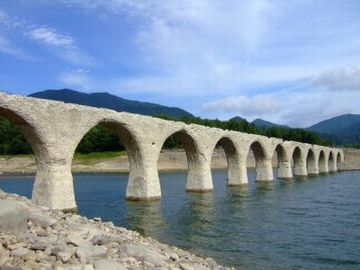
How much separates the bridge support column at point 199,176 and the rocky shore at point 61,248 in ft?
77.6

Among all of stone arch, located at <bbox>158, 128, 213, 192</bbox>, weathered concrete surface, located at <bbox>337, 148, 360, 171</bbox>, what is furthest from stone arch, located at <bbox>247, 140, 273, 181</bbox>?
weathered concrete surface, located at <bbox>337, 148, 360, 171</bbox>

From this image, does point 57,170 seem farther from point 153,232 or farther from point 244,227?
point 244,227

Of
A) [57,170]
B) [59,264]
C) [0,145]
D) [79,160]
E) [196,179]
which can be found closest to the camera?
[59,264]

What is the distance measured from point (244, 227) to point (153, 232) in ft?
12.8

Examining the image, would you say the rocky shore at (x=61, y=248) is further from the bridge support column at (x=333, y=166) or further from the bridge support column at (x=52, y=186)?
the bridge support column at (x=333, y=166)

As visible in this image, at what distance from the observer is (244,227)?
64.4 ft

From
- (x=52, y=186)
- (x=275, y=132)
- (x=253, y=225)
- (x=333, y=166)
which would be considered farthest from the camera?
(x=275, y=132)

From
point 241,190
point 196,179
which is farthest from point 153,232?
point 241,190

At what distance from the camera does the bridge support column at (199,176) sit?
34.9 metres

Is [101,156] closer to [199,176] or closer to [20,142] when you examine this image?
[20,142]

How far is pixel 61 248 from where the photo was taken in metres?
8.55

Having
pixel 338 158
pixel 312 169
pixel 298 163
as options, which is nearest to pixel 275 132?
pixel 338 158

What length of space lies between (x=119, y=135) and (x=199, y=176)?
9626mm

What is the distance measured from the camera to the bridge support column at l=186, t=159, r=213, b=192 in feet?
115
